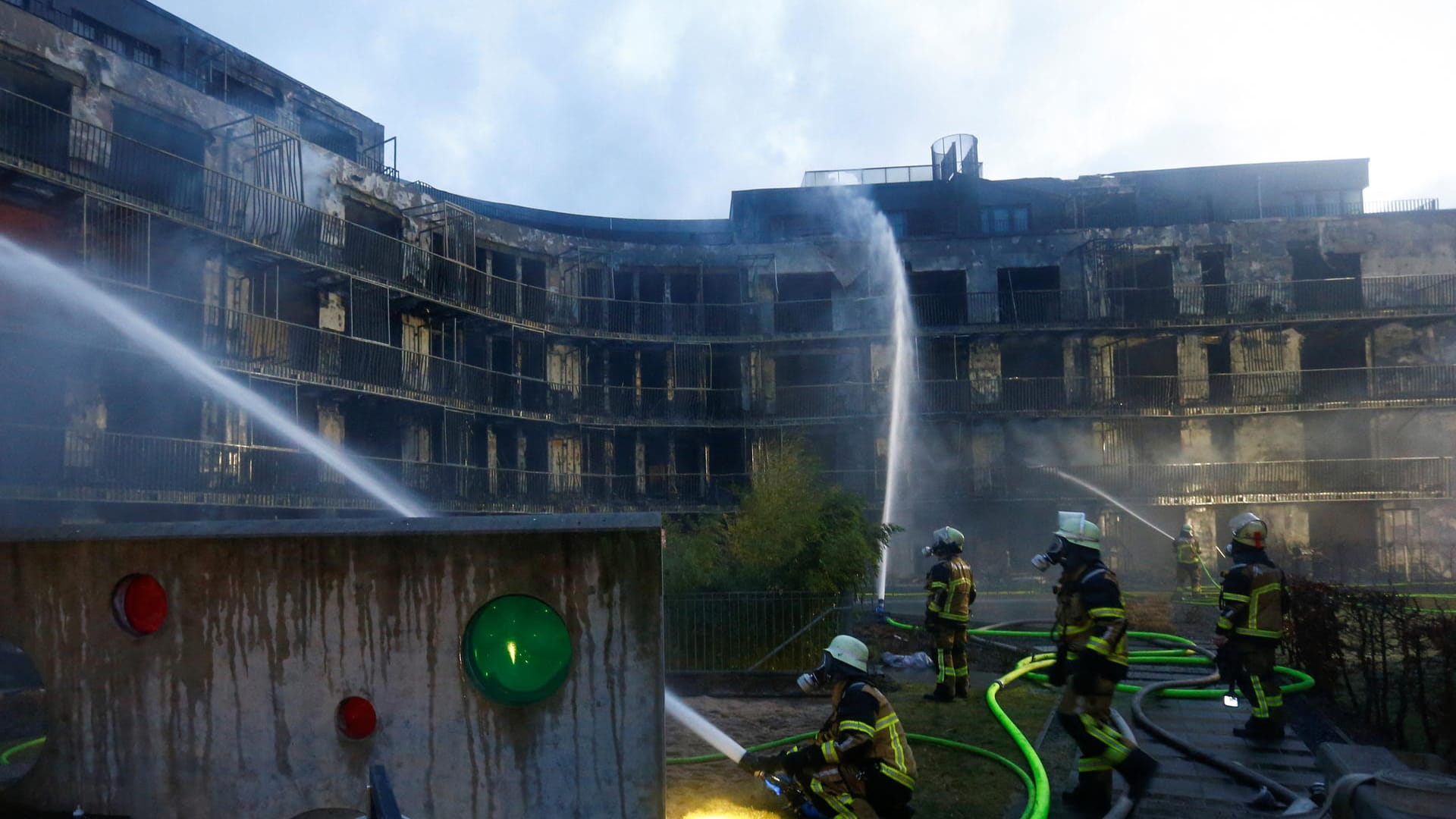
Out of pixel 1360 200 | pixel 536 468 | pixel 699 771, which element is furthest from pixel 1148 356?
pixel 699 771

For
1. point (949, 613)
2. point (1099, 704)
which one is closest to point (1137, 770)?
point (1099, 704)

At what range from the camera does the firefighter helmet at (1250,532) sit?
8883 millimetres

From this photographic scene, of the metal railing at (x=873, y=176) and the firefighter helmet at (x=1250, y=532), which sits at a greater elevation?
the metal railing at (x=873, y=176)

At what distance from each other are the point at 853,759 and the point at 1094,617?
2.39 metres

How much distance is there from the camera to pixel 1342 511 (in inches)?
1436

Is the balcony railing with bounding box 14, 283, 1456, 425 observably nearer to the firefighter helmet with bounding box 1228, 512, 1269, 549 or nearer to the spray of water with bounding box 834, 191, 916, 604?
the spray of water with bounding box 834, 191, 916, 604

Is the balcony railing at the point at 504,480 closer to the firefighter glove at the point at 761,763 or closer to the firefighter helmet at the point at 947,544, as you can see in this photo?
the firefighter helmet at the point at 947,544

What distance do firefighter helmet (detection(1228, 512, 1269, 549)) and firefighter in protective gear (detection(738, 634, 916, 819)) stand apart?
193 inches

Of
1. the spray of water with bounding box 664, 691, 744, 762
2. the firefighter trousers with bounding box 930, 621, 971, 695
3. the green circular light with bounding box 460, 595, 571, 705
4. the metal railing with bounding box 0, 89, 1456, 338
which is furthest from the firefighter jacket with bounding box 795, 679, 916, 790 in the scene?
the metal railing with bounding box 0, 89, 1456, 338

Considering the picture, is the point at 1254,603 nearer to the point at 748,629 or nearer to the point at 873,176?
the point at 748,629

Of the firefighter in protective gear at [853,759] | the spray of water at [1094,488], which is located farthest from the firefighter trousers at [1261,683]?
the spray of water at [1094,488]

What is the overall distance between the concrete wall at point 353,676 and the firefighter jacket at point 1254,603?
6.89 metres

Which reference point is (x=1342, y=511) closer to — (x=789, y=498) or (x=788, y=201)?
(x=788, y=201)

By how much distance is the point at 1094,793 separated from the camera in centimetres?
660
